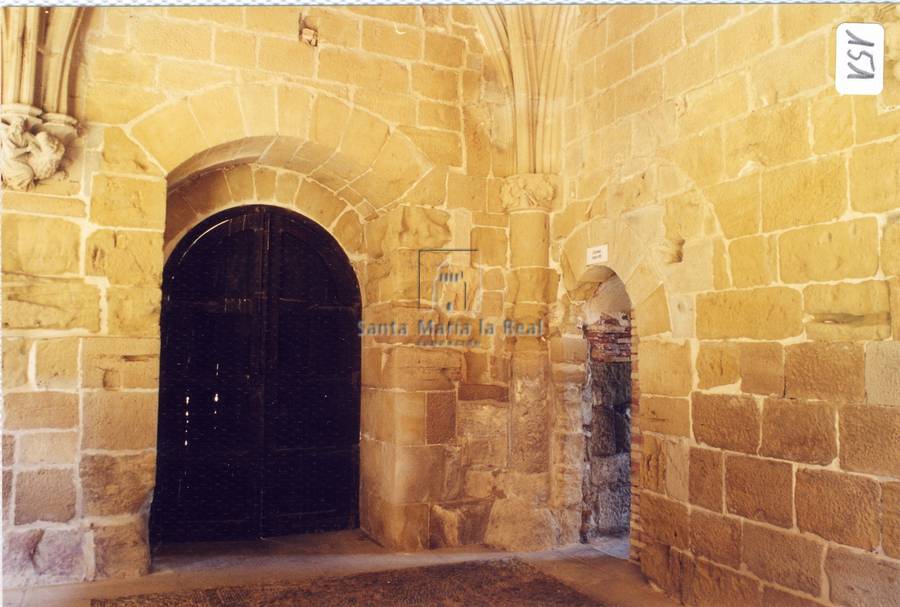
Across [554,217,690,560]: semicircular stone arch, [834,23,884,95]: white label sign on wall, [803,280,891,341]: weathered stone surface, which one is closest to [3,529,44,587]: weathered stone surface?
[554,217,690,560]: semicircular stone arch

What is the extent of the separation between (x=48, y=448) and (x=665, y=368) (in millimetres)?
2828

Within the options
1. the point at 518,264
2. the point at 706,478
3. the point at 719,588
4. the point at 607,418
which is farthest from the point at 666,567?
the point at 518,264

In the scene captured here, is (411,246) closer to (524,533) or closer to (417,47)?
(417,47)

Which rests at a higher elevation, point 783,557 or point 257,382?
point 257,382

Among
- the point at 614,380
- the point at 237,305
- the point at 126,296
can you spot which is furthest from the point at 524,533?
the point at 126,296

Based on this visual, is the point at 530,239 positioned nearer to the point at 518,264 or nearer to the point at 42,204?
the point at 518,264

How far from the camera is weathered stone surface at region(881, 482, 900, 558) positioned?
2.35m

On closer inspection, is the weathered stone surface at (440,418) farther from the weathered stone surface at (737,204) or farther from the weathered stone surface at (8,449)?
the weathered stone surface at (8,449)

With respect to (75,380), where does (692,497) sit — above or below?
below

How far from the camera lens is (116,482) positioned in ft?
11.1

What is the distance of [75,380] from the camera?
3340 millimetres

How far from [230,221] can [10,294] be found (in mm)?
1327

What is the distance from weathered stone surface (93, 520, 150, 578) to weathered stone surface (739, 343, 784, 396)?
2800 mm

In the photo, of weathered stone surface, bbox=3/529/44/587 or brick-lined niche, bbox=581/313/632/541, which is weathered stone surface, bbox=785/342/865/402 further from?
weathered stone surface, bbox=3/529/44/587
